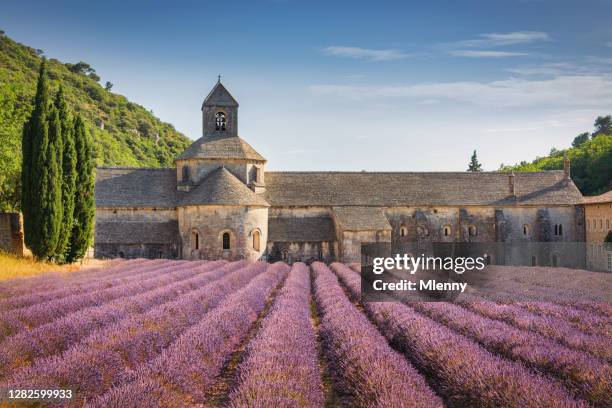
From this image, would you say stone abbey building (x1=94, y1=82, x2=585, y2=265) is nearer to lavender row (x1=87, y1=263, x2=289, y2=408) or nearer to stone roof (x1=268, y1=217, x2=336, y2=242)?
stone roof (x1=268, y1=217, x2=336, y2=242)

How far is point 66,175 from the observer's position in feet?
80.1

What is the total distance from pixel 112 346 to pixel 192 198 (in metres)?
27.4

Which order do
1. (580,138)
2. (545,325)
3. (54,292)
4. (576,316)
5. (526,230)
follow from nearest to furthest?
(545,325)
(576,316)
(54,292)
(526,230)
(580,138)

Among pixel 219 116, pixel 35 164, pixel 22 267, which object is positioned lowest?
pixel 22 267

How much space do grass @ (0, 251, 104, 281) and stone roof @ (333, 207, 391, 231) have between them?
59.0ft

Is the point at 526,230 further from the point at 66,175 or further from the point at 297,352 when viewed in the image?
the point at 297,352

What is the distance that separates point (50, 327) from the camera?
9.14m

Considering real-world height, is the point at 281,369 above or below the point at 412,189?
below

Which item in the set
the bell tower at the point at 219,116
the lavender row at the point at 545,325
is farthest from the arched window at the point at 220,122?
the lavender row at the point at 545,325

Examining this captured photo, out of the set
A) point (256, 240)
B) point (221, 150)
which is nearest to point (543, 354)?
point (256, 240)

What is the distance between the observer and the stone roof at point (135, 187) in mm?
37188

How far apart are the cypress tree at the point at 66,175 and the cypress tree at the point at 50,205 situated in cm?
66

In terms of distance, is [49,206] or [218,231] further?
[218,231]

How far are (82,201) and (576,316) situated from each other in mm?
22427
